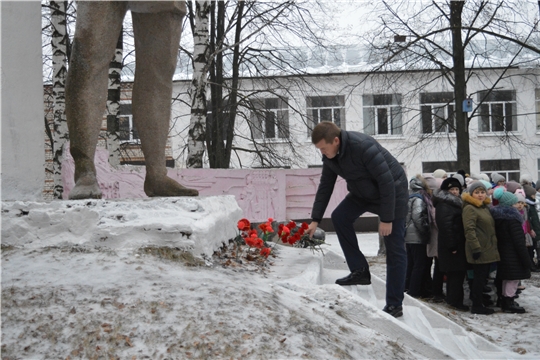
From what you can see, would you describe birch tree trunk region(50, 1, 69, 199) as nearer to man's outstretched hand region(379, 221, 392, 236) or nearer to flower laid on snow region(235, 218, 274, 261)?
flower laid on snow region(235, 218, 274, 261)

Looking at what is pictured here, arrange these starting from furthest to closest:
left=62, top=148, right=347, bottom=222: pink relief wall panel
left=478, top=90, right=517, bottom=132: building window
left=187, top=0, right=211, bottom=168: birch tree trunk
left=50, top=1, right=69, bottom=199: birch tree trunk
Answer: left=478, top=90, right=517, bottom=132: building window
left=187, top=0, right=211, bottom=168: birch tree trunk
left=50, top=1, right=69, bottom=199: birch tree trunk
left=62, top=148, right=347, bottom=222: pink relief wall panel

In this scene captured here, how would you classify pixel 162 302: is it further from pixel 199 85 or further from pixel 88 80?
pixel 199 85

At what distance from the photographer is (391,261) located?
415 centimetres

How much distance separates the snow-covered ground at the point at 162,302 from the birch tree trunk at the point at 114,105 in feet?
28.1

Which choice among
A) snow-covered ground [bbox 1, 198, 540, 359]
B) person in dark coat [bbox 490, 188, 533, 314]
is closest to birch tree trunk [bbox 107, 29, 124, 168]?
person in dark coat [bbox 490, 188, 533, 314]

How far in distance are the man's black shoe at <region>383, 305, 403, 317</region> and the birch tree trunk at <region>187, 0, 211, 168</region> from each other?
9388 millimetres

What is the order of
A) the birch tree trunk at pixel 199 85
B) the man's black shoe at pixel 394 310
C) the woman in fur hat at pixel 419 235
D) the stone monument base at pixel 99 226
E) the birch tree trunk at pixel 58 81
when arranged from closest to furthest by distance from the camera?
1. the stone monument base at pixel 99 226
2. the man's black shoe at pixel 394 310
3. the woman in fur hat at pixel 419 235
4. the birch tree trunk at pixel 58 81
5. the birch tree trunk at pixel 199 85

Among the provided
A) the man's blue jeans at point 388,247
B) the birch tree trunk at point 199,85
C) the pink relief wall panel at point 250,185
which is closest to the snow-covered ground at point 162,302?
the man's blue jeans at point 388,247

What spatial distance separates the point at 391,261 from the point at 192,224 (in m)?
1.47

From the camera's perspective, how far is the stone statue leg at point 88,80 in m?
3.84

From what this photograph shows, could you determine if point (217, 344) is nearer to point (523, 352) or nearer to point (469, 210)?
point (523, 352)

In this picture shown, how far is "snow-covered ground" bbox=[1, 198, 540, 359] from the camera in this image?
2.51 meters

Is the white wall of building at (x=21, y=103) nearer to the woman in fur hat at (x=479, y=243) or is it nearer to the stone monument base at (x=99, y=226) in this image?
the stone monument base at (x=99, y=226)

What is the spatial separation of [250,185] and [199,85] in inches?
93.8
